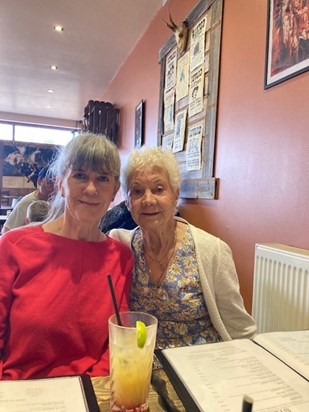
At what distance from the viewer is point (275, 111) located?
1.52m

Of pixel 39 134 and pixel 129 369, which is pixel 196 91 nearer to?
pixel 129 369

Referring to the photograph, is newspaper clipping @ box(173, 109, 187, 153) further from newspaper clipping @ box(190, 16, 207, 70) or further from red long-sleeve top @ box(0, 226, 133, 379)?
red long-sleeve top @ box(0, 226, 133, 379)

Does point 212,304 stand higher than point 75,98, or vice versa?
point 75,98

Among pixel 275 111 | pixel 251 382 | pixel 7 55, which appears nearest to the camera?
pixel 251 382

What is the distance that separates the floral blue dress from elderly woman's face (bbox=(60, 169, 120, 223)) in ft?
1.08

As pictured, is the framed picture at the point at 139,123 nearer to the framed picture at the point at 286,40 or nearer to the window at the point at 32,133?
the framed picture at the point at 286,40

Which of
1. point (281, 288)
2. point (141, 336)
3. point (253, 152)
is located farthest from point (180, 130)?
point (141, 336)

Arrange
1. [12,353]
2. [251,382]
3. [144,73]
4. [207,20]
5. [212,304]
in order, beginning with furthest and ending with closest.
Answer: [144,73] < [207,20] < [212,304] < [12,353] < [251,382]

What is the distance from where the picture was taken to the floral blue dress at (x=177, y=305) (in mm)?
1205

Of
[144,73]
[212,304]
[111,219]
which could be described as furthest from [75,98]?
[212,304]

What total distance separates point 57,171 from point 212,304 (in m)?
0.76

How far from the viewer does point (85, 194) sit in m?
1.12

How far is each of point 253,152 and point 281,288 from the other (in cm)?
70

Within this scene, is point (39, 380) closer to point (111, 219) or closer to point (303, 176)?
point (303, 176)
